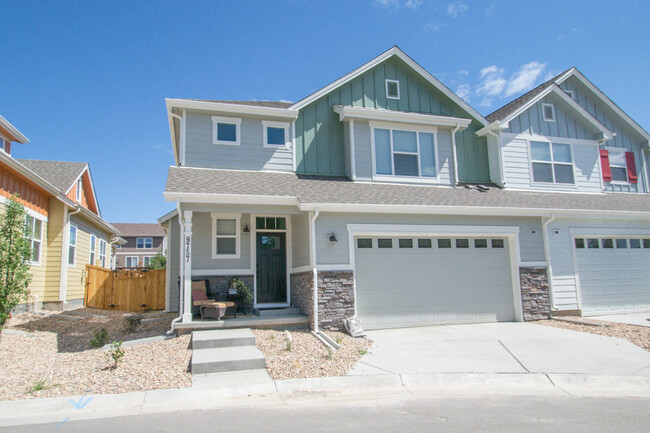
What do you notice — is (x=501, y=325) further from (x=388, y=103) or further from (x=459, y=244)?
(x=388, y=103)

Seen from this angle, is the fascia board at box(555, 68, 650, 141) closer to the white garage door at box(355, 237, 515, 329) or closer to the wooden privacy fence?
the white garage door at box(355, 237, 515, 329)

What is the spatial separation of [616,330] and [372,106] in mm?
8578

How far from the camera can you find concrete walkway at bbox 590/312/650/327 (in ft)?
35.3

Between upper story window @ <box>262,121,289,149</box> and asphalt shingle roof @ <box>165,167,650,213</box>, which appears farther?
upper story window @ <box>262,121,289,149</box>

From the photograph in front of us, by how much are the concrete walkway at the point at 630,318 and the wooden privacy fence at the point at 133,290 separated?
13.3 m

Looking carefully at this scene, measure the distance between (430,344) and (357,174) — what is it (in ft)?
17.4

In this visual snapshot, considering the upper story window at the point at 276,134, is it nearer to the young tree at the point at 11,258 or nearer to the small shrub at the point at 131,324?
the small shrub at the point at 131,324

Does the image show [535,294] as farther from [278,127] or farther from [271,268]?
[278,127]

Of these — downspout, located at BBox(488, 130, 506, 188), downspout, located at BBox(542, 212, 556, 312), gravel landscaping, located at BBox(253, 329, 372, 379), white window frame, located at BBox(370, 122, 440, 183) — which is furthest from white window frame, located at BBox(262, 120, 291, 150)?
downspout, located at BBox(542, 212, 556, 312)

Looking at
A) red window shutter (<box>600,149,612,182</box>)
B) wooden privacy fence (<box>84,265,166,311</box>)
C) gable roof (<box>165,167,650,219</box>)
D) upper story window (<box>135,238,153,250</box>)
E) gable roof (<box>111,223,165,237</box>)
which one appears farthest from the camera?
upper story window (<box>135,238,153,250</box>)

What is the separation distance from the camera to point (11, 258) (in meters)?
9.05

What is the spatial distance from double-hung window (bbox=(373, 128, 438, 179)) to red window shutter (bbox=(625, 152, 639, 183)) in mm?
8123

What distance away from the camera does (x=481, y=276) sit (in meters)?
11.4

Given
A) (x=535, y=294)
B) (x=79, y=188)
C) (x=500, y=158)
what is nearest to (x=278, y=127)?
(x=500, y=158)
